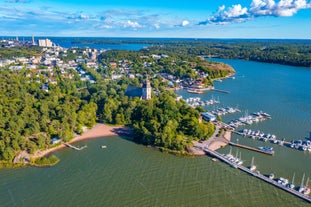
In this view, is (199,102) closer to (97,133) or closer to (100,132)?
(100,132)

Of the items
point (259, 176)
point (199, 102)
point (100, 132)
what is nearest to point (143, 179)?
point (259, 176)

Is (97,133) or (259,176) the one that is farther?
(97,133)

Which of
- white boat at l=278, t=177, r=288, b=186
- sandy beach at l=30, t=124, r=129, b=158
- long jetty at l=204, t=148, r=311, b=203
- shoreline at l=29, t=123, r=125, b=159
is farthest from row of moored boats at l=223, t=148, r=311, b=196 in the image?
shoreline at l=29, t=123, r=125, b=159

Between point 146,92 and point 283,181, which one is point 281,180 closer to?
point 283,181

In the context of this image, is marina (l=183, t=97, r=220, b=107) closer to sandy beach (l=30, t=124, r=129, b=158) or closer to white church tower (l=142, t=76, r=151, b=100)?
white church tower (l=142, t=76, r=151, b=100)

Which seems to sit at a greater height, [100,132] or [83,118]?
[83,118]

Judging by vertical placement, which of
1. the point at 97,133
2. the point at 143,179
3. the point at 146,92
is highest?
the point at 146,92

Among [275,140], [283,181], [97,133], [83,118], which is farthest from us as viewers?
[83,118]

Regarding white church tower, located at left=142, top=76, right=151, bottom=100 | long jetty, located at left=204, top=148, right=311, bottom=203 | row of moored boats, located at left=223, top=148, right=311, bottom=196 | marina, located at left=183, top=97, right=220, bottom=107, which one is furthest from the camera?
marina, located at left=183, top=97, right=220, bottom=107

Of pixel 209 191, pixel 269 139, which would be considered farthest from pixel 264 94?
pixel 209 191

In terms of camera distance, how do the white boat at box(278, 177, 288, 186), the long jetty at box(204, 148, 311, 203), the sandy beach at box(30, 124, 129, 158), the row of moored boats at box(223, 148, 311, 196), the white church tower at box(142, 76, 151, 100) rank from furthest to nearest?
the white church tower at box(142, 76, 151, 100)
the sandy beach at box(30, 124, 129, 158)
the white boat at box(278, 177, 288, 186)
the row of moored boats at box(223, 148, 311, 196)
the long jetty at box(204, 148, 311, 203)

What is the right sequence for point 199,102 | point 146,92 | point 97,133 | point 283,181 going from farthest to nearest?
point 199,102 → point 146,92 → point 97,133 → point 283,181

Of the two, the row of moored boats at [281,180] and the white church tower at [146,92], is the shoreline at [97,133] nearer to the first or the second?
the white church tower at [146,92]
